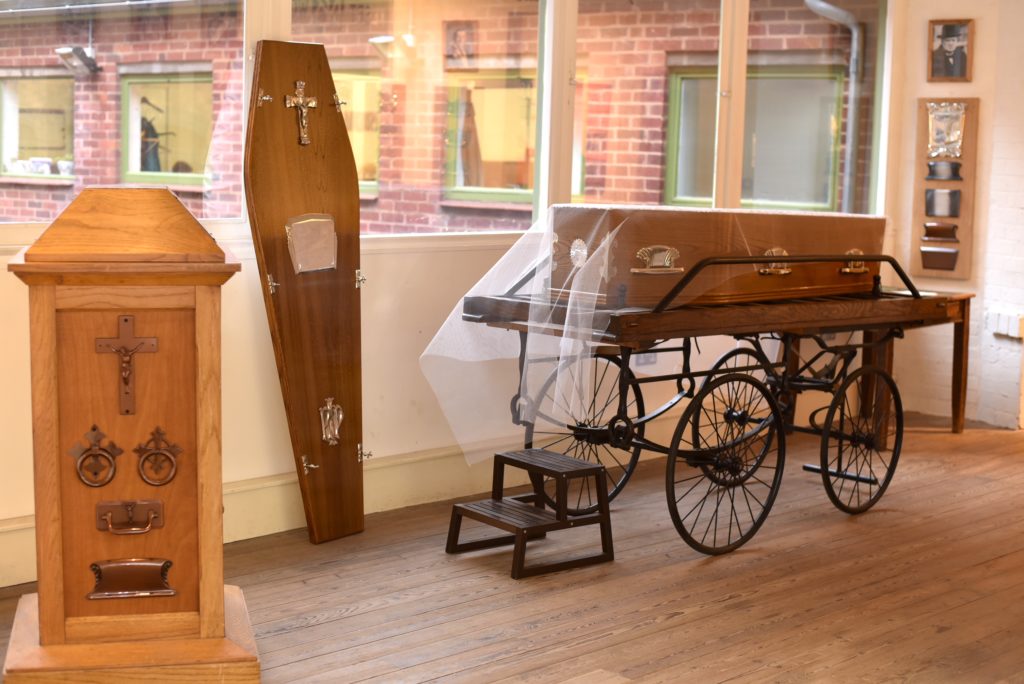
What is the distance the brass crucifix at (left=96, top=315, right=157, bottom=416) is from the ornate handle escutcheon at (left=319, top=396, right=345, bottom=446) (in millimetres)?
1522

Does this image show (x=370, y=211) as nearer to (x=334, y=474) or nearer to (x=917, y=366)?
(x=334, y=474)

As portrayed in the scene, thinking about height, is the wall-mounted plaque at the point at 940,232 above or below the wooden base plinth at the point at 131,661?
above

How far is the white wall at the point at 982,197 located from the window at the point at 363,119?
3.61m

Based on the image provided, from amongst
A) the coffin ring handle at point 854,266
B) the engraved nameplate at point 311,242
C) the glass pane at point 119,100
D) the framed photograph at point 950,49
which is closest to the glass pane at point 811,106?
the framed photograph at point 950,49

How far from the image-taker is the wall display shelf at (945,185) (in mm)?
7027

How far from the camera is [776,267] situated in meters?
4.59

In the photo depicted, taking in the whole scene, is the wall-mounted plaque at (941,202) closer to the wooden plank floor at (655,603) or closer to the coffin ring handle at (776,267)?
the wooden plank floor at (655,603)

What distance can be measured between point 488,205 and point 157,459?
2558mm

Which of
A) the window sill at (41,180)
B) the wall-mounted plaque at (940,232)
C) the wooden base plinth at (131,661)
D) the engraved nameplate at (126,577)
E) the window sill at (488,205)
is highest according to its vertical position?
the window sill at (41,180)

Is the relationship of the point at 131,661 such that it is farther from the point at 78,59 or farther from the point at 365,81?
the point at 365,81

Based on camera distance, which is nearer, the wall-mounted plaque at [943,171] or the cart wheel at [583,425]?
the cart wheel at [583,425]

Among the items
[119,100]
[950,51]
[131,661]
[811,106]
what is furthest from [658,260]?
[950,51]

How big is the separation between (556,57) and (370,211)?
1.15 metres

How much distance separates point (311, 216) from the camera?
427 centimetres
